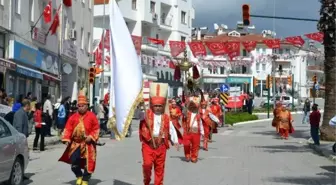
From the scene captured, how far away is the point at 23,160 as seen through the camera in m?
11.4

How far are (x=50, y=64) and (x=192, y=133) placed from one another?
18.0 metres

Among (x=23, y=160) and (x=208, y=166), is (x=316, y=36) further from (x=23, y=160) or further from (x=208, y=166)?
(x=23, y=160)

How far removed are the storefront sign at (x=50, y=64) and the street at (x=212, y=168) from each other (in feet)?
36.7

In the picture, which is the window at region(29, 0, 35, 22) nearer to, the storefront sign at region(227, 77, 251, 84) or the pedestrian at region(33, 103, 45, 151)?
the pedestrian at region(33, 103, 45, 151)

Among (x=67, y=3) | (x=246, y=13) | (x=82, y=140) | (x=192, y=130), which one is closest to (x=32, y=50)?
(x=67, y=3)

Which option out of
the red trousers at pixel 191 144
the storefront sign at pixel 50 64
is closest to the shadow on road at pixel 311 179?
the red trousers at pixel 191 144

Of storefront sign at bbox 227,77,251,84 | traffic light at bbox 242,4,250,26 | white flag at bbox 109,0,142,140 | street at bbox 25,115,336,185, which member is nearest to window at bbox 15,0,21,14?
street at bbox 25,115,336,185

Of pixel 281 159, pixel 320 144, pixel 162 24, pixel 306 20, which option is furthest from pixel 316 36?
pixel 162 24

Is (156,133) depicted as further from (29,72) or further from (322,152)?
(29,72)

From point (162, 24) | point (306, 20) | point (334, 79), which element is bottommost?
point (334, 79)

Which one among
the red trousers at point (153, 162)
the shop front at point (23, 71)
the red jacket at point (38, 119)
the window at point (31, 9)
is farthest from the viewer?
the window at point (31, 9)

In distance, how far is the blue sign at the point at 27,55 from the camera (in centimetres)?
2608

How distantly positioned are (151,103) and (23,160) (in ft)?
9.13

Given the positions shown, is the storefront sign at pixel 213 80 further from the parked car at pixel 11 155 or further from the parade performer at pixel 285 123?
the parked car at pixel 11 155
